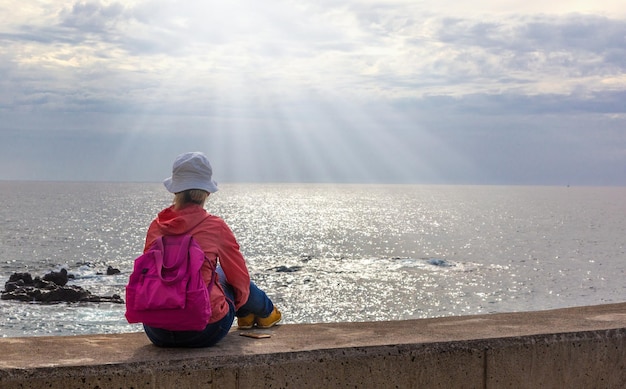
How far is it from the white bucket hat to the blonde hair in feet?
0.09

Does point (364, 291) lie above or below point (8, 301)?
below

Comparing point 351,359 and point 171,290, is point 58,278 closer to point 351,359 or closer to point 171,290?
point 171,290

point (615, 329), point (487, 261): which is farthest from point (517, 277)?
point (615, 329)

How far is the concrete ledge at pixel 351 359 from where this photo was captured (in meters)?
3.75

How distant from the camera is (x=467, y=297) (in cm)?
4738

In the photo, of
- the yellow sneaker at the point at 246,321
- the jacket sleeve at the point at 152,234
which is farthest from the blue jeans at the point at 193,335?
the jacket sleeve at the point at 152,234

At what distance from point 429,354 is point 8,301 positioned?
3961cm

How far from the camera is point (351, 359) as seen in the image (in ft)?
13.4

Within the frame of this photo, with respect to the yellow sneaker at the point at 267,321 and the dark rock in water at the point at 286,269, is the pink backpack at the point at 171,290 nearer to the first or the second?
the yellow sneaker at the point at 267,321

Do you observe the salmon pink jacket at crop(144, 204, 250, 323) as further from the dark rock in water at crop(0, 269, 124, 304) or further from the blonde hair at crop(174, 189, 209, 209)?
the dark rock in water at crop(0, 269, 124, 304)

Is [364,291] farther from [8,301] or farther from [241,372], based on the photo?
[241,372]

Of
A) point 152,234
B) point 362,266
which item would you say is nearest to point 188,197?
point 152,234

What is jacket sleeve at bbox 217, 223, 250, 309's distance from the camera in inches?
186

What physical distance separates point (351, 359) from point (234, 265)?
3.82 feet
